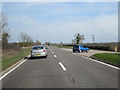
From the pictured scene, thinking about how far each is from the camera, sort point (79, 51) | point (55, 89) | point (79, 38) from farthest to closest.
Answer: point (79, 38), point (79, 51), point (55, 89)

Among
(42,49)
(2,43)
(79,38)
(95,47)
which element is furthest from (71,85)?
(79,38)

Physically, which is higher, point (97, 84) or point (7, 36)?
point (7, 36)

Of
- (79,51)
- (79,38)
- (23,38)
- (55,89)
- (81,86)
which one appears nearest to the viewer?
(55,89)

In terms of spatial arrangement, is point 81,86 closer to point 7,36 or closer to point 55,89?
point 55,89

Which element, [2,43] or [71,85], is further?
[2,43]

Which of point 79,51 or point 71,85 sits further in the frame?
point 79,51

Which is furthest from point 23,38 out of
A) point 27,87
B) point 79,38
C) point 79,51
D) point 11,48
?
point 27,87

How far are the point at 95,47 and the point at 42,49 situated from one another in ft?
81.1

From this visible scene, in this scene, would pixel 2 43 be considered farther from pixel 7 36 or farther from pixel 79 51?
pixel 79 51

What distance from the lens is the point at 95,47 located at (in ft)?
122

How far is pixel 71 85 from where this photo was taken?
530 cm

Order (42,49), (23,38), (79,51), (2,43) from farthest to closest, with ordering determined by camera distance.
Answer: (23,38) < (2,43) < (79,51) < (42,49)

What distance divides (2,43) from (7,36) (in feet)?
18.9

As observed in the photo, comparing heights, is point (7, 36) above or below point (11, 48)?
above
